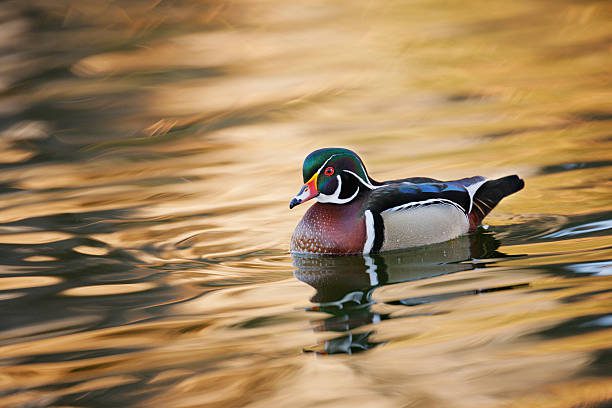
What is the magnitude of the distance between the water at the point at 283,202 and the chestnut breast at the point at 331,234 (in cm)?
12

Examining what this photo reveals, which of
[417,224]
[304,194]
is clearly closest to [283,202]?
[304,194]

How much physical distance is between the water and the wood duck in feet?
0.38

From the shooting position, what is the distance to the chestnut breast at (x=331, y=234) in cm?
693

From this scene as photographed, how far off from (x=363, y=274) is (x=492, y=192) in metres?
1.33

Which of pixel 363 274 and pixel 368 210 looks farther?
pixel 368 210

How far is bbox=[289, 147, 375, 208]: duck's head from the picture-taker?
23.0 feet

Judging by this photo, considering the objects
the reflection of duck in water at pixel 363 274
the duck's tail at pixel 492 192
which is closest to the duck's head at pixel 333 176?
the reflection of duck in water at pixel 363 274

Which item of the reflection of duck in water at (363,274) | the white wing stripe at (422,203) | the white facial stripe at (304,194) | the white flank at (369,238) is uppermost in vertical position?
the white facial stripe at (304,194)

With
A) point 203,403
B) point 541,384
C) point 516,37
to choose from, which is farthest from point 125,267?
point 516,37

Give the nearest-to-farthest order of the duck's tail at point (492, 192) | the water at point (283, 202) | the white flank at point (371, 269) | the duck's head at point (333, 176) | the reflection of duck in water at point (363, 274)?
1. the water at point (283, 202)
2. the reflection of duck in water at point (363, 274)
3. the white flank at point (371, 269)
4. the duck's head at point (333, 176)
5. the duck's tail at point (492, 192)

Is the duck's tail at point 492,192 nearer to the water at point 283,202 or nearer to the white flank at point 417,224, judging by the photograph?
Answer: the water at point 283,202

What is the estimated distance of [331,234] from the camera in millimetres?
6949

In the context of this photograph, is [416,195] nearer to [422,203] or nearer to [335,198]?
[422,203]

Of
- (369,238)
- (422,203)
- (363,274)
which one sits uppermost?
(422,203)
